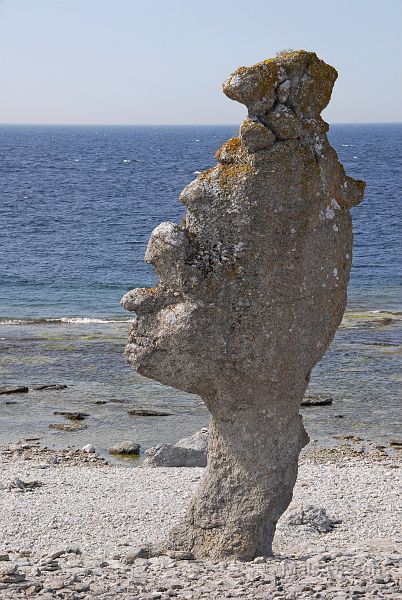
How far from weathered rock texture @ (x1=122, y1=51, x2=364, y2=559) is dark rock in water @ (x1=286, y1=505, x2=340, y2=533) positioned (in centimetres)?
333

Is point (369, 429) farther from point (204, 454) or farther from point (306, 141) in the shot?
point (306, 141)

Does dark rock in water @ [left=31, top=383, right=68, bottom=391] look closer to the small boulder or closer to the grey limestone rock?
the small boulder

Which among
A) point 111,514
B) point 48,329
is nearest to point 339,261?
point 111,514

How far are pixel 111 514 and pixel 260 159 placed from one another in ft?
23.6

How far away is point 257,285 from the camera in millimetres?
12352

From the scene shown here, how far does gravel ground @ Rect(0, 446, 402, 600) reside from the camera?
11.4m

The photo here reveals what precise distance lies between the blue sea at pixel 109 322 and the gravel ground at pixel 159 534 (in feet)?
10.2

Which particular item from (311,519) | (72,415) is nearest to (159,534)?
(311,519)

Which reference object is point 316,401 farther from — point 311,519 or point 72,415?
point 311,519

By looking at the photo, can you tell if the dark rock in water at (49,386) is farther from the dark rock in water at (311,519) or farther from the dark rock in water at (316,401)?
the dark rock in water at (311,519)

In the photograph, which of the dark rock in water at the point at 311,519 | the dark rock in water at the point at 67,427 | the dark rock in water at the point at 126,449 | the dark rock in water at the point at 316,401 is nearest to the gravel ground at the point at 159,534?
the dark rock in water at the point at 311,519

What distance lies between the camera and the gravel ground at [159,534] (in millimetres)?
11383

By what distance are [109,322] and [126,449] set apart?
58.0 ft

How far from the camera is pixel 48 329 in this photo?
39.0m
